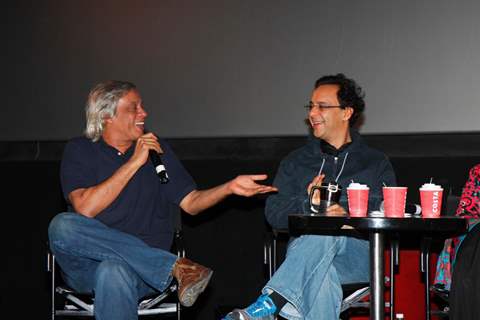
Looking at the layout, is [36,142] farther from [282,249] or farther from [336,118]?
[336,118]

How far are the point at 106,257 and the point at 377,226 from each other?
1365 mm

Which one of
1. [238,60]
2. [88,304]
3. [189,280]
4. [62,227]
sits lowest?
[88,304]

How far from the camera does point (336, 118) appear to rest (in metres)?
3.92

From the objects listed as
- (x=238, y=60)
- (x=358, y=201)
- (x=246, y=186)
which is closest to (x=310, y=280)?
(x=246, y=186)

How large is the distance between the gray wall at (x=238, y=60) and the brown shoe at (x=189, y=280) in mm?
1505

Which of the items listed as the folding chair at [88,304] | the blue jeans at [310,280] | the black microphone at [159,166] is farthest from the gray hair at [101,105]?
the blue jeans at [310,280]

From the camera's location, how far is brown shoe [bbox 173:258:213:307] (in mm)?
3500

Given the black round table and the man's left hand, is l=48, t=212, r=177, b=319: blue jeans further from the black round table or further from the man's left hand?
the black round table

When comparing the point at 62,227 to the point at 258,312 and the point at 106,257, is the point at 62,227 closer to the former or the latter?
the point at 106,257

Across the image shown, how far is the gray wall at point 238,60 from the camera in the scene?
183 inches

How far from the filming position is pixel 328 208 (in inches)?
127

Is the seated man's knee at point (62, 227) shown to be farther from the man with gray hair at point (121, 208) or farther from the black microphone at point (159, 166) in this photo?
the black microphone at point (159, 166)

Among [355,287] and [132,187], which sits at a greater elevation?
[132,187]

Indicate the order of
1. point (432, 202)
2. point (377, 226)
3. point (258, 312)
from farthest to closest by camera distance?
point (258, 312) < point (432, 202) < point (377, 226)
